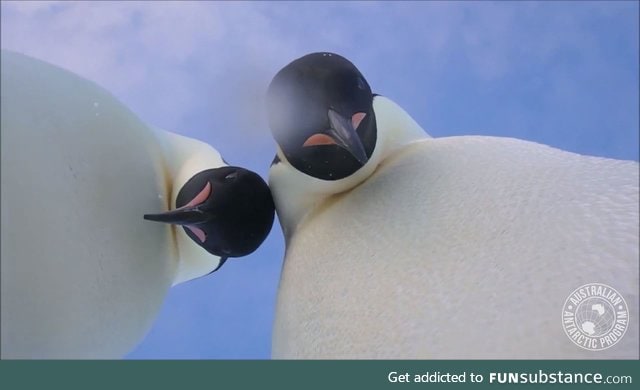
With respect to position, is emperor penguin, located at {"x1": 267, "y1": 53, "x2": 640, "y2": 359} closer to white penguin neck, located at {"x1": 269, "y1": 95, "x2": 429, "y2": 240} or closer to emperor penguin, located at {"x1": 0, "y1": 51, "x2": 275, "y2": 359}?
white penguin neck, located at {"x1": 269, "y1": 95, "x2": 429, "y2": 240}

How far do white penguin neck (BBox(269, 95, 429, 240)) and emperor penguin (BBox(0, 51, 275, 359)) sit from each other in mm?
34

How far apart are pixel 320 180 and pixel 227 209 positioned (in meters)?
0.17

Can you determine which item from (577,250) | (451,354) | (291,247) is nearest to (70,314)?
(291,247)

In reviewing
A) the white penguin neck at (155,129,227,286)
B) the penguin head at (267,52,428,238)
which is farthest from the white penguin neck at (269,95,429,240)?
the white penguin neck at (155,129,227,286)

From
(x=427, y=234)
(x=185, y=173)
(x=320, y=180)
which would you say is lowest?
(x=185, y=173)

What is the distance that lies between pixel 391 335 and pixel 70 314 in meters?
0.46

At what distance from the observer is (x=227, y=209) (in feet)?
4.00

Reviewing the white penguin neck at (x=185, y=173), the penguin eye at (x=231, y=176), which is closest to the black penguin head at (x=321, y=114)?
the penguin eye at (x=231, y=176)

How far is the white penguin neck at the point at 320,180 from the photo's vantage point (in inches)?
48.8

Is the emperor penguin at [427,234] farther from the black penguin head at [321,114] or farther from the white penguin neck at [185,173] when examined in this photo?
the white penguin neck at [185,173]

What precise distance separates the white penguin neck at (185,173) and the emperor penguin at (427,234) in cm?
16

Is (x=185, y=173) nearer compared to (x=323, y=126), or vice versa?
(x=323, y=126)

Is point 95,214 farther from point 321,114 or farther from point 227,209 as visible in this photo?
point 321,114

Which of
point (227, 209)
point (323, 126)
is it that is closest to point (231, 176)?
point (227, 209)
